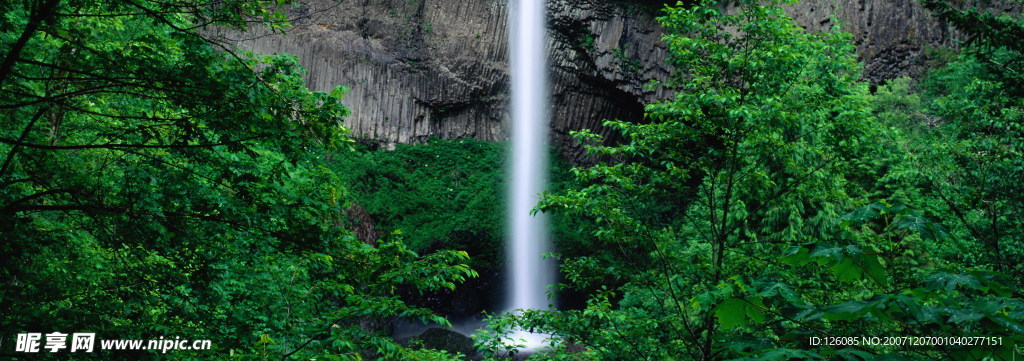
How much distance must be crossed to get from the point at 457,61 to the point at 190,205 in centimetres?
1848

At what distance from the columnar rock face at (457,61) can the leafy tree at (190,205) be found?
662 inches

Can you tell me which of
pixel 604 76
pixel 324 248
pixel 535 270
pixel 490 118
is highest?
pixel 604 76

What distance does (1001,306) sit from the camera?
125 cm

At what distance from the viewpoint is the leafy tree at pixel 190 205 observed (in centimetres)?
301

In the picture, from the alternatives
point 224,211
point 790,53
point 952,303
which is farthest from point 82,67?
point 790,53

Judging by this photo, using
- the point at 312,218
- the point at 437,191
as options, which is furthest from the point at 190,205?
the point at 437,191

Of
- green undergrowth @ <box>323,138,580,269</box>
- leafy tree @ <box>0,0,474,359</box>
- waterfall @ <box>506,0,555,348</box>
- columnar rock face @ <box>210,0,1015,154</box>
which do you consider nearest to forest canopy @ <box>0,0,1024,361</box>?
leafy tree @ <box>0,0,474,359</box>

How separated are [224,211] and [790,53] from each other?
444 centimetres

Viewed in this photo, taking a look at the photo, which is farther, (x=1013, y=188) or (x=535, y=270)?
(x=535, y=270)

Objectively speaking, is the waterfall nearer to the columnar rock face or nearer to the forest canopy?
the columnar rock face

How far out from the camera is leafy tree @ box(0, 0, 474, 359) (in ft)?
9.87

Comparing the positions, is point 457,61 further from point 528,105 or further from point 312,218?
point 312,218

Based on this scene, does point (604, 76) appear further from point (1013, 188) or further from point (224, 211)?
point (224, 211)

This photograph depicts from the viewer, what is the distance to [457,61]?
21328mm
